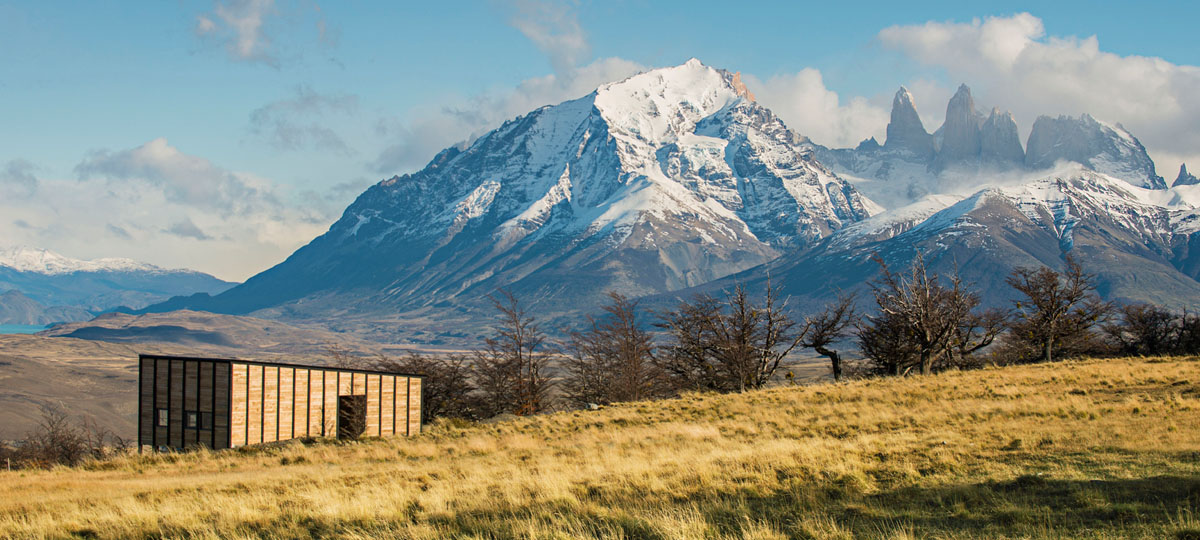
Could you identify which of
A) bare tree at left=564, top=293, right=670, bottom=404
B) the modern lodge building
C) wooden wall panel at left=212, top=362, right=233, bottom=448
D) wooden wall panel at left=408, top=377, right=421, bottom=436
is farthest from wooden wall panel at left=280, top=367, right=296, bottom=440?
bare tree at left=564, top=293, right=670, bottom=404

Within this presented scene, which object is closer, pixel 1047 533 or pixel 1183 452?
pixel 1047 533

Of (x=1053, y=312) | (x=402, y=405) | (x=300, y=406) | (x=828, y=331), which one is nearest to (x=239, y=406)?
(x=300, y=406)

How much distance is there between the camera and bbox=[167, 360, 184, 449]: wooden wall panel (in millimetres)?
36938

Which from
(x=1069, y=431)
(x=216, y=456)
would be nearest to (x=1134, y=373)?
(x=1069, y=431)

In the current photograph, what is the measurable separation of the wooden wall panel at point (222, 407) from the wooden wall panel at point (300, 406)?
121 inches

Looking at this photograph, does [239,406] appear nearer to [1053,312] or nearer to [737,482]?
[737,482]

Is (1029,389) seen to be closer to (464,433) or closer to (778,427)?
(778,427)

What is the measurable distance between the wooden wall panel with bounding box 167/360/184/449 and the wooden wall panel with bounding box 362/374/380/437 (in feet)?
26.3

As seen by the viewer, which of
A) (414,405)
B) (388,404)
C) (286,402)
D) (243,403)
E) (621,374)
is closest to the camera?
(243,403)

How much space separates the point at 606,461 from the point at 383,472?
5.70 m

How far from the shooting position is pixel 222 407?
118 feet

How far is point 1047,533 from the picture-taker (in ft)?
36.8

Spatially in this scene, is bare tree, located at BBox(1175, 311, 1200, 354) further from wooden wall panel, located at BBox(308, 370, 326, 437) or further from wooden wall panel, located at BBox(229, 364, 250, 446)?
wooden wall panel, located at BBox(229, 364, 250, 446)

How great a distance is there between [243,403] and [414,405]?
33.7 ft
